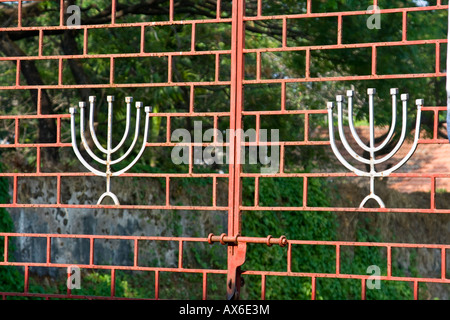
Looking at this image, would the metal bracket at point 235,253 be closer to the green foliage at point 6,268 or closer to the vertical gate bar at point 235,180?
the vertical gate bar at point 235,180

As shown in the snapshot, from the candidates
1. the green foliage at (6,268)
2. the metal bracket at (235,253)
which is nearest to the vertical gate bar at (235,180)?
the metal bracket at (235,253)

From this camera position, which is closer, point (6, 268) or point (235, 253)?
point (235, 253)

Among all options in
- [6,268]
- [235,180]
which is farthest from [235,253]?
[6,268]

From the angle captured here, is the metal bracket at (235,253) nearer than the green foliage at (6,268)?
Yes

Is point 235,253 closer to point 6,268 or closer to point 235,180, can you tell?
point 235,180

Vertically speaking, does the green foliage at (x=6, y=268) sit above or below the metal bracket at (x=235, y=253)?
below

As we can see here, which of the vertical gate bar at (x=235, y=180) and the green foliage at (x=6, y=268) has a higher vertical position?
the vertical gate bar at (x=235, y=180)

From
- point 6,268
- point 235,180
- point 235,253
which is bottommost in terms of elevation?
point 6,268

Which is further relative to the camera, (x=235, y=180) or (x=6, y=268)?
(x=6, y=268)

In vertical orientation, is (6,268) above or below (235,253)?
below

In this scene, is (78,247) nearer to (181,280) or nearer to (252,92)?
(181,280)

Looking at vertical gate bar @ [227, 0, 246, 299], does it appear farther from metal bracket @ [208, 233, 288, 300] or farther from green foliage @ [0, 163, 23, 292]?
green foliage @ [0, 163, 23, 292]

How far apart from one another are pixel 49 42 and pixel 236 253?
8.22 meters

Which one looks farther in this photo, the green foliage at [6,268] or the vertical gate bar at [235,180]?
the green foliage at [6,268]
